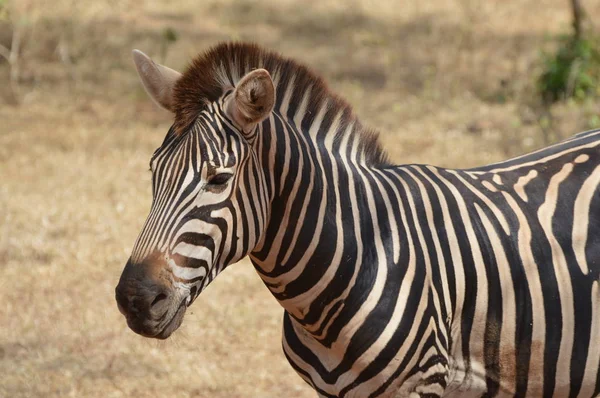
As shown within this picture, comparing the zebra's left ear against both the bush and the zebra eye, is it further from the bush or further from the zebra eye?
the bush

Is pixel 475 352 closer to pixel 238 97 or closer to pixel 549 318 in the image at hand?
pixel 549 318

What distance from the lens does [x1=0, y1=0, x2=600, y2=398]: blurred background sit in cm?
538

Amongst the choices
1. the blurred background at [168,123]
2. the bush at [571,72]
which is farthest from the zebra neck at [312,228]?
the bush at [571,72]

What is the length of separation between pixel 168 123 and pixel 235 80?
7364mm

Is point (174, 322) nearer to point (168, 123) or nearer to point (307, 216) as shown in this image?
point (307, 216)

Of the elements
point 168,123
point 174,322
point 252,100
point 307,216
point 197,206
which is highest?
point 168,123

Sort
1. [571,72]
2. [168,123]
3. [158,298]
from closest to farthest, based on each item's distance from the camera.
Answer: [158,298] < [571,72] < [168,123]

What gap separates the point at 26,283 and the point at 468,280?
411 centimetres

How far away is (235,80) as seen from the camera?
3045 mm

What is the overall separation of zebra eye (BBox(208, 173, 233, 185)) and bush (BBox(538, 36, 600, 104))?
794 centimetres

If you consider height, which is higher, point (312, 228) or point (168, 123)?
Answer: point (168, 123)

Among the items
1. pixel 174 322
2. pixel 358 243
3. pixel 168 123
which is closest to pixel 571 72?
pixel 168 123

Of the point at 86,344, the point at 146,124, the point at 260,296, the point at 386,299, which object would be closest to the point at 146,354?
the point at 86,344

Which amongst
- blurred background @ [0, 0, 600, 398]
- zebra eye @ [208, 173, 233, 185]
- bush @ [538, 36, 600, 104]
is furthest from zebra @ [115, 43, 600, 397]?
bush @ [538, 36, 600, 104]
